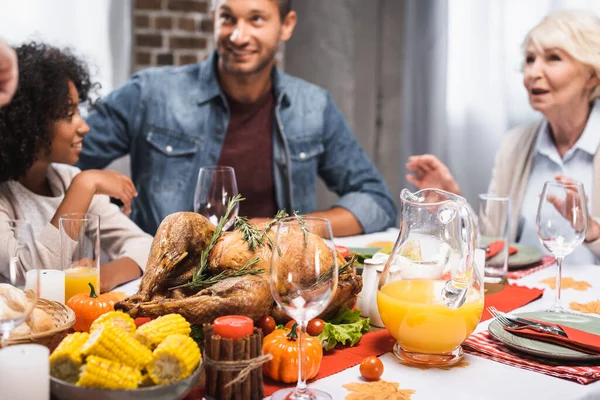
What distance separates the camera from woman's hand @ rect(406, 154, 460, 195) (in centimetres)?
223

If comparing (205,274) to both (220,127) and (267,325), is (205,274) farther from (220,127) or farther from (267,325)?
(220,127)

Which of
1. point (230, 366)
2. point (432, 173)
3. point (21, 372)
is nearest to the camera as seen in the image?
point (21, 372)

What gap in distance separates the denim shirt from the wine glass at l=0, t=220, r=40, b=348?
1.63 metres

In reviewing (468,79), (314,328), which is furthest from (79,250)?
(468,79)

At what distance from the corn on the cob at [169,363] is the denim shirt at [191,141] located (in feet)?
5.38

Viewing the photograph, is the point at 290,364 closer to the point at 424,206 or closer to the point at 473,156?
the point at 424,206

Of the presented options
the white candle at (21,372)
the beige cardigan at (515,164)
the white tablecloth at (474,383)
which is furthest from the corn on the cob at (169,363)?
the beige cardigan at (515,164)

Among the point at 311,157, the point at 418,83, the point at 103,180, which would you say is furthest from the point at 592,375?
the point at 418,83

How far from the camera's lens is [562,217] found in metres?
1.50

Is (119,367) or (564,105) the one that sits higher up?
(564,105)

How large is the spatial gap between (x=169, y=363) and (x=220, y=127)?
74.2 inches

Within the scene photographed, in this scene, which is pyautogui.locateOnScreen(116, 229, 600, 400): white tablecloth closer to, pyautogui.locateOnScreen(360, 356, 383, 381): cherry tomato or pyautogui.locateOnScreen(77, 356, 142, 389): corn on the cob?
pyautogui.locateOnScreen(360, 356, 383, 381): cherry tomato

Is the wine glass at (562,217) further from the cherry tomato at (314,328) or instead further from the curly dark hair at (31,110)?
the curly dark hair at (31,110)

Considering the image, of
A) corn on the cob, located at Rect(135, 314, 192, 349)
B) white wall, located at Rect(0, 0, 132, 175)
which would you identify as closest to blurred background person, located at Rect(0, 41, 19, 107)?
corn on the cob, located at Rect(135, 314, 192, 349)
